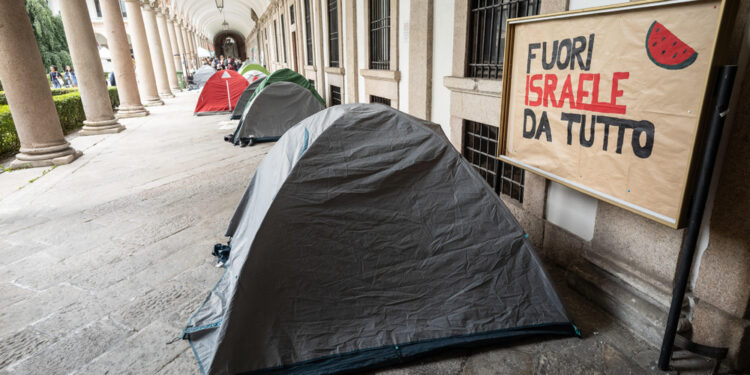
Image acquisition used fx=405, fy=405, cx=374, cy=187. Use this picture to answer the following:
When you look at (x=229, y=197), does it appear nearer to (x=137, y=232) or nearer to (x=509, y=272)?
(x=137, y=232)

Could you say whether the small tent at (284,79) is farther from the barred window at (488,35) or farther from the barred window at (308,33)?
the barred window at (488,35)

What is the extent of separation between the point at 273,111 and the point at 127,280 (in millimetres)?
5615

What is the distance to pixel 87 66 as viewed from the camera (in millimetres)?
8734

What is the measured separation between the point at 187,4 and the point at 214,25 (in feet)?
65.5

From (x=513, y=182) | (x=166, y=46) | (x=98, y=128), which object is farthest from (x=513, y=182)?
(x=166, y=46)

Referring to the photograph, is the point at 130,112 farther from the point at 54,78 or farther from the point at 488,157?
the point at 54,78

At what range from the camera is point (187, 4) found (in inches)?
1164

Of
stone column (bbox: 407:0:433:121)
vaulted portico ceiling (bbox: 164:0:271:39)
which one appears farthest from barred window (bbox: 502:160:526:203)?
vaulted portico ceiling (bbox: 164:0:271:39)

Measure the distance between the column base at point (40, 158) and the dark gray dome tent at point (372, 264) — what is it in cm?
605

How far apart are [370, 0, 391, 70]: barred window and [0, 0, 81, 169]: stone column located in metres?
5.40

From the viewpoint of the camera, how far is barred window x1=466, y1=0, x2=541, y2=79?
3.78 meters

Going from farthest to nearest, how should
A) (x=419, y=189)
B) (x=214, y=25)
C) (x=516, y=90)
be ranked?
1. (x=214, y=25)
2. (x=516, y=90)
3. (x=419, y=189)

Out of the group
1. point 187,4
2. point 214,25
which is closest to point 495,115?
point 187,4

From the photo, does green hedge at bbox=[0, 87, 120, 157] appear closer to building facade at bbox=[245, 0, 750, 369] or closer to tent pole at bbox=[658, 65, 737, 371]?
building facade at bbox=[245, 0, 750, 369]
